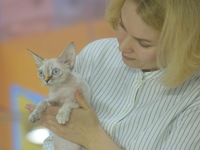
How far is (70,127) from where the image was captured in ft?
4.41

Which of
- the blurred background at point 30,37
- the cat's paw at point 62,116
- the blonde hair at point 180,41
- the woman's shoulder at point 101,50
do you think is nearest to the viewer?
the blonde hair at point 180,41

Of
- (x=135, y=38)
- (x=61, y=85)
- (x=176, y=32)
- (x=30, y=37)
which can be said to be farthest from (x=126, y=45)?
(x=30, y=37)

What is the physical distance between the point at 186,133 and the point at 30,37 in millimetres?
1756

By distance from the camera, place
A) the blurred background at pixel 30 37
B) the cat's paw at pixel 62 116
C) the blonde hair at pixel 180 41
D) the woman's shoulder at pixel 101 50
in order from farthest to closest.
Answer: the blurred background at pixel 30 37 < the woman's shoulder at pixel 101 50 < the cat's paw at pixel 62 116 < the blonde hair at pixel 180 41

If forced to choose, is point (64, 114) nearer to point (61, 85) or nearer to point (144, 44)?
point (61, 85)

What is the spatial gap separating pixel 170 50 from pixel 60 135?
45 cm

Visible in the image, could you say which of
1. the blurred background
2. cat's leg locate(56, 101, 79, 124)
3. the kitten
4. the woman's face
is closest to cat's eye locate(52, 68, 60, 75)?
the kitten

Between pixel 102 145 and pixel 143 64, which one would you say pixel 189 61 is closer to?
pixel 143 64

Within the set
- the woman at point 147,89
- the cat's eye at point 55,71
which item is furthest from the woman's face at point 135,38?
the cat's eye at point 55,71

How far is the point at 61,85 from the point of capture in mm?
1364

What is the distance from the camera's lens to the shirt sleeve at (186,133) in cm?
125

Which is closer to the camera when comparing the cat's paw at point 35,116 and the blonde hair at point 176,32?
the blonde hair at point 176,32

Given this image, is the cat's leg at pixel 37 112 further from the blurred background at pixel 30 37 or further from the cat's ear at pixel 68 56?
the blurred background at pixel 30 37

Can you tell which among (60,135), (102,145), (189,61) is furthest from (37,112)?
(189,61)
